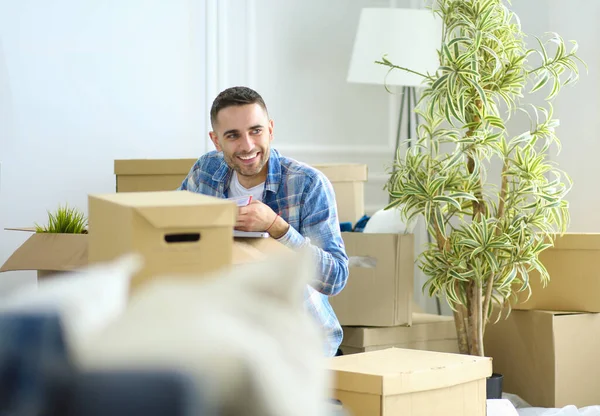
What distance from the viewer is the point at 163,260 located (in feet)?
3.34

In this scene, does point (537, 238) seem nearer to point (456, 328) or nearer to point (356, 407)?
point (456, 328)

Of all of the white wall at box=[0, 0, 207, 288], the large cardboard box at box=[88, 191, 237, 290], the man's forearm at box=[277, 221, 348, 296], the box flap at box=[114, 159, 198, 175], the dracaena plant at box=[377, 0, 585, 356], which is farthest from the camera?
the white wall at box=[0, 0, 207, 288]

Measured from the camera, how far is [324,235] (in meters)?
2.16

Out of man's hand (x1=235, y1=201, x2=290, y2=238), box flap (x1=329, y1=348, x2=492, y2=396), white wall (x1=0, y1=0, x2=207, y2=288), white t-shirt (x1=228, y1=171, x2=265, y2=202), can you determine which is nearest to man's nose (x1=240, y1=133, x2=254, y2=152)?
white t-shirt (x1=228, y1=171, x2=265, y2=202)

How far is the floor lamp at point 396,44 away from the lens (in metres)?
3.40

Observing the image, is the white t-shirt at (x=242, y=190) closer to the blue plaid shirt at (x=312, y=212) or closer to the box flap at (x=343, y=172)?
the blue plaid shirt at (x=312, y=212)

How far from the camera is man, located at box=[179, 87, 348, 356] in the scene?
2139mm

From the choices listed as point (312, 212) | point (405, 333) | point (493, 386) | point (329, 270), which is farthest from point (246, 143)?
point (493, 386)

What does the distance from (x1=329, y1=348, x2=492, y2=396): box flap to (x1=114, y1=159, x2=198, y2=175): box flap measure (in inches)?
49.4

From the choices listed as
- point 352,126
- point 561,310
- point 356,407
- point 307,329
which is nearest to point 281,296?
point 307,329

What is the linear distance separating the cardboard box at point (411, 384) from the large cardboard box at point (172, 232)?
2.30ft

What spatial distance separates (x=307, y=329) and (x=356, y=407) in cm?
102

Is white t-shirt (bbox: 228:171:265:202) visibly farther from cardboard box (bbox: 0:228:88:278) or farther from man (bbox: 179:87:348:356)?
cardboard box (bbox: 0:228:88:278)

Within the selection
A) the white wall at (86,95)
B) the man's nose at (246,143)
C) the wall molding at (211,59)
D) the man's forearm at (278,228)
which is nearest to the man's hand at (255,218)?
the man's forearm at (278,228)
